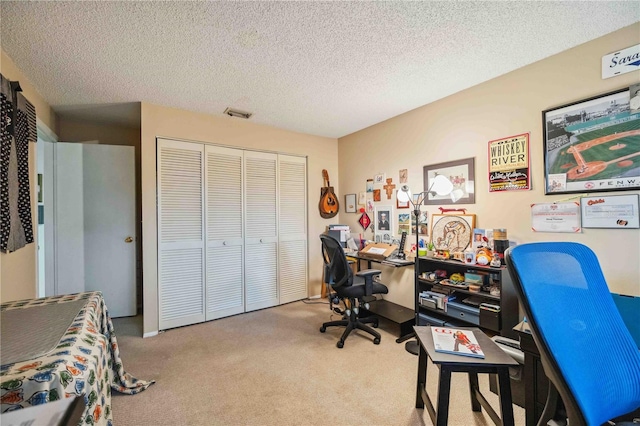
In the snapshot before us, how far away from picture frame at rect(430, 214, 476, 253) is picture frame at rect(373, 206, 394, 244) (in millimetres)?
580

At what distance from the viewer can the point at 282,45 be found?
72.1 inches

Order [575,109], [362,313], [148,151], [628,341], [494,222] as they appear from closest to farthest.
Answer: [628,341]
[575,109]
[494,222]
[148,151]
[362,313]

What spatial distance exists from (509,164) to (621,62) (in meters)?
0.84

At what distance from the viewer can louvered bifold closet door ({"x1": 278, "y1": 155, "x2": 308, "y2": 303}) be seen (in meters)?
3.66

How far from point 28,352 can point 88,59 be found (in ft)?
6.62

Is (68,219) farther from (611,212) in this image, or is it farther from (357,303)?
(611,212)

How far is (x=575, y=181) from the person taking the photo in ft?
6.21

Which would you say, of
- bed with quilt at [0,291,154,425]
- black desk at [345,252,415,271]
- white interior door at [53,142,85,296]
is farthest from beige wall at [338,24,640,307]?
white interior door at [53,142,85,296]

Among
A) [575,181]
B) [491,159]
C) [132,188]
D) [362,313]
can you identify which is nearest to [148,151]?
[132,188]

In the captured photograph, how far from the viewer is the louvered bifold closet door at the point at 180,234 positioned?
285 centimetres

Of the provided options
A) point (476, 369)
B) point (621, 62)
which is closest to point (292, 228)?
point (476, 369)

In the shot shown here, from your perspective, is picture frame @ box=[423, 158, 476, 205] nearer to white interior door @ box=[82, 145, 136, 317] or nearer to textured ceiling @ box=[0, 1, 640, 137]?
textured ceiling @ box=[0, 1, 640, 137]

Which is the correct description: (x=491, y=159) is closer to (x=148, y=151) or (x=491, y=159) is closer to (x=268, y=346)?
(x=268, y=346)

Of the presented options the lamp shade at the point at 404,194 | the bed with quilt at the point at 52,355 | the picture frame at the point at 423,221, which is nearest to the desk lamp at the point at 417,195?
the lamp shade at the point at 404,194
